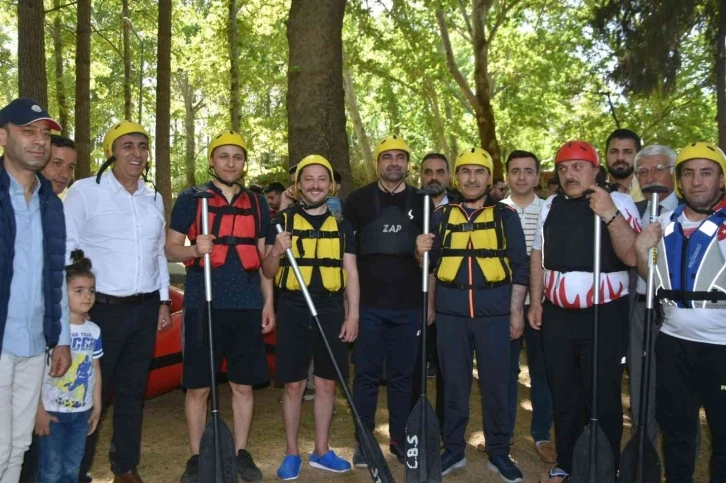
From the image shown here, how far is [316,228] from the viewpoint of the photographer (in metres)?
4.98

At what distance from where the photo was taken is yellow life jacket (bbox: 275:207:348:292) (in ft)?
16.2

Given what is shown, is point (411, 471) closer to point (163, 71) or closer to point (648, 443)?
point (648, 443)

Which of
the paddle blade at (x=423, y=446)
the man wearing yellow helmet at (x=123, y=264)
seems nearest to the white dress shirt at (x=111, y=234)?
the man wearing yellow helmet at (x=123, y=264)

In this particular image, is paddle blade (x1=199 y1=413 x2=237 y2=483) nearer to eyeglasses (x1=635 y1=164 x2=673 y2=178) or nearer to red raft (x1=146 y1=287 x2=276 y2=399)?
red raft (x1=146 y1=287 x2=276 y2=399)

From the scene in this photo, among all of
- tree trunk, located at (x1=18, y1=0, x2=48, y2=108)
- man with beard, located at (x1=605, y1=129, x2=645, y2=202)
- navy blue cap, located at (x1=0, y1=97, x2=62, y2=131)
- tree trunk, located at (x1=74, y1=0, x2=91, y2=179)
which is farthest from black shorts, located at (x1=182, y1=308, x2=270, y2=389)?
tree trunk, located at (x1=74, y1=0, x2=91, y2=179)

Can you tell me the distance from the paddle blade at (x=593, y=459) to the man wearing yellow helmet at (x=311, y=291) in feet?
5.78

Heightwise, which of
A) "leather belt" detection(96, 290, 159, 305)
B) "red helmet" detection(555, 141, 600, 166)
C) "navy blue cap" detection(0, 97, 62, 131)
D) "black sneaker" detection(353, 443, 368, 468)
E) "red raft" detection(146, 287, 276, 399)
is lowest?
"black sneaker" detection(353, 443, 368, 468)

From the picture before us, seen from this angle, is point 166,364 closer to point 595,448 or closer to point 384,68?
point 595,448

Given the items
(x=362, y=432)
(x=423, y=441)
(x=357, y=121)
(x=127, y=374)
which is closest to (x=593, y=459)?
(x=423, y=441)

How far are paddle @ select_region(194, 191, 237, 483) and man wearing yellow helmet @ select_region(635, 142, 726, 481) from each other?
9.23 feet

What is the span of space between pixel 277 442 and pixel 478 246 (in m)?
2.50

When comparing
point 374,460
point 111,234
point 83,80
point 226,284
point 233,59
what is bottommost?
point 374,460

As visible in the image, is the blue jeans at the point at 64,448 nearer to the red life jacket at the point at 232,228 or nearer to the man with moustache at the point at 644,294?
the red life jacket at the point at 232,228

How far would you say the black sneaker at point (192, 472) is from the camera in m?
4.83
